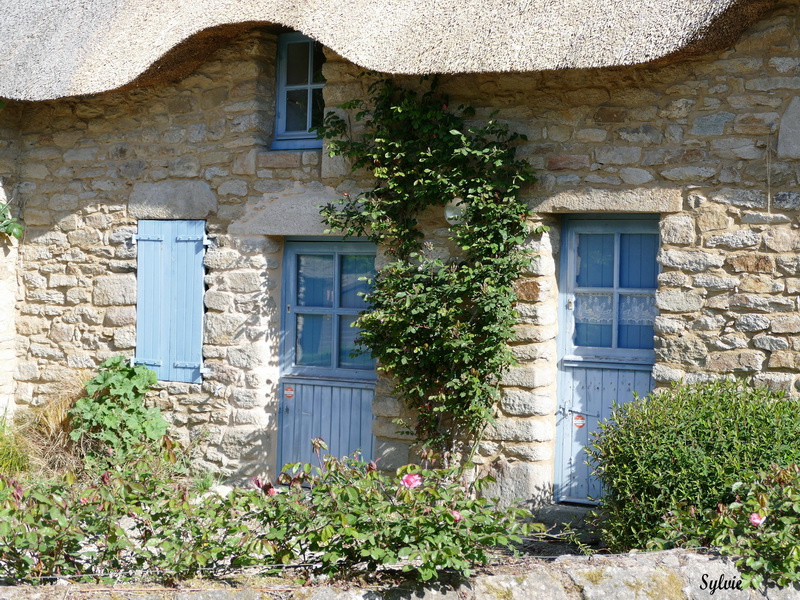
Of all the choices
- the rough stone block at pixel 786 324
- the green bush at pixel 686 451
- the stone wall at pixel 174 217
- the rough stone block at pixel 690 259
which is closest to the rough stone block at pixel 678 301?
the rough stone block at pixel 690 259

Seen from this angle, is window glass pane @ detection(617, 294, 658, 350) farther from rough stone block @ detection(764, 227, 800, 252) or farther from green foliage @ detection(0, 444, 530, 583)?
green foliage @ detection(0, 444, 530, 583)

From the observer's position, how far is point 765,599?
10.4 ft

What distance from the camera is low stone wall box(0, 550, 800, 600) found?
→ 2.92m

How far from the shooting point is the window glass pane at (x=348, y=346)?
5.70m

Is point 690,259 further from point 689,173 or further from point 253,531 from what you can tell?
point 253,531

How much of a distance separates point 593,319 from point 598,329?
6 cm

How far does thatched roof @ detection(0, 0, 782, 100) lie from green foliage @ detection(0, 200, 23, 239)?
859 mm

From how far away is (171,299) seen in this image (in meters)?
6.03

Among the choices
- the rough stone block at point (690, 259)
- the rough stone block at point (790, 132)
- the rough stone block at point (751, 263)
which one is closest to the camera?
the rough stone block at point (790, 132)

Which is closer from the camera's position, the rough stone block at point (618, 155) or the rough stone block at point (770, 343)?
the rough stone block at point (770, 343)

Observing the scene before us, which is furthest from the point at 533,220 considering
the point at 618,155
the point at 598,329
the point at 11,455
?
the point at 11,455

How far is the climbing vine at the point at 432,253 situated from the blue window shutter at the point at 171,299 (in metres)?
1.15

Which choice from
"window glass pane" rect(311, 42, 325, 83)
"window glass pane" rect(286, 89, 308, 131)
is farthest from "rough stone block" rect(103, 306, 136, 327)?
"window glass pane" rect(311, 42, 325, 83)

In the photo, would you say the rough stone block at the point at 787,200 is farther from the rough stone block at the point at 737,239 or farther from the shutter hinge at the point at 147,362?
the shutter hinge at the point at 147,362
